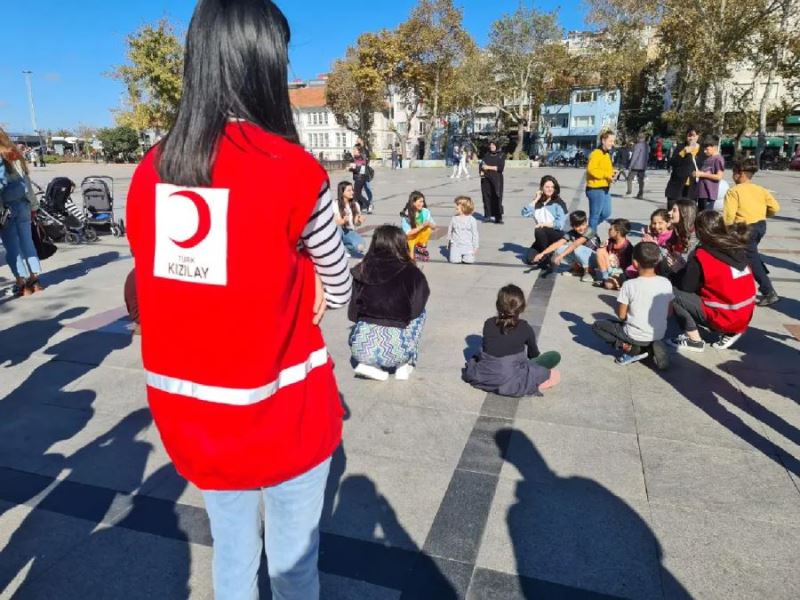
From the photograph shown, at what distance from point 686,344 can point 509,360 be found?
2.02m

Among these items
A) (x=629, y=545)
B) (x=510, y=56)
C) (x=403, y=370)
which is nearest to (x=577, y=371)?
(x=403, y=370)

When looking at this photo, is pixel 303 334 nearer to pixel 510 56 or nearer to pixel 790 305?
pixel 790 305

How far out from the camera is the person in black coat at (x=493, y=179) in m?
12.1

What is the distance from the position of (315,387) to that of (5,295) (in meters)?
7.34

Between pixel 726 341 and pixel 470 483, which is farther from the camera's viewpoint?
pixel 726 341

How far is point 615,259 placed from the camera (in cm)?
716

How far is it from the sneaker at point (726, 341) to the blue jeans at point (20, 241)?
7731 millimetres

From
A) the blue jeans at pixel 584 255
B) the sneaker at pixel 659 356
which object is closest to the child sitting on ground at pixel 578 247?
the blue jeans at pixel 584 255

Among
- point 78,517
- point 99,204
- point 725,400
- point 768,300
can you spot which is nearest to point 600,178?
point 768,300

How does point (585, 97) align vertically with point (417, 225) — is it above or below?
above

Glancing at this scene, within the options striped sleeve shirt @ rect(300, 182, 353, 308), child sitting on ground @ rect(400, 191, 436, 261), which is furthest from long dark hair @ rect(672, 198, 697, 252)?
striped sleeve shirt @ rect(300, 182, 353, 308)

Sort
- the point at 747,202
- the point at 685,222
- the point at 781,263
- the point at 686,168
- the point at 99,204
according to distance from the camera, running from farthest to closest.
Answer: the point at 99,204
the point at 686,168
the point at 781,263
the point at 747,202
the point at 685,222

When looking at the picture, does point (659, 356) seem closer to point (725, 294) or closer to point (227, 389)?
point (725, 294)

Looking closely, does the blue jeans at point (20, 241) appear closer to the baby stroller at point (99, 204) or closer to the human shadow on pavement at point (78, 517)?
the baby stroller at point (99, 204)
